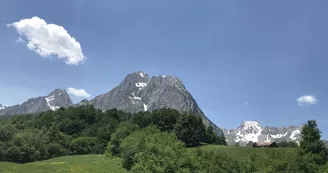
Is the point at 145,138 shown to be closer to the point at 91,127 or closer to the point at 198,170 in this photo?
the point at 198,170

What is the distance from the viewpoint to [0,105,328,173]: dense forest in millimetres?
54562

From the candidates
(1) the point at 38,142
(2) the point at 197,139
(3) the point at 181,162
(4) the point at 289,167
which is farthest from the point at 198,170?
(2) the point at 197,139

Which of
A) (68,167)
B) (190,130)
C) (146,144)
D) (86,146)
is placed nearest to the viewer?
(68,167)

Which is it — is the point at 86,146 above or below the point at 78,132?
below

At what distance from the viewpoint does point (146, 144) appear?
61281 mm

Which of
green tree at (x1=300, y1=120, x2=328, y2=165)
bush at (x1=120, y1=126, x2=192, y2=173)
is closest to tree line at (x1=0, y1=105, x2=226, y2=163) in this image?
bush at (x1=120, y1=126, x2=192, y2=173)

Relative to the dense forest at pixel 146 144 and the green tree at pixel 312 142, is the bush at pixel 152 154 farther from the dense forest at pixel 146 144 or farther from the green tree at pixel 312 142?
the green tree at pixel 312 142

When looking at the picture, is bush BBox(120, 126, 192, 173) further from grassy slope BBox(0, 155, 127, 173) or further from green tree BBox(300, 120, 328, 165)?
green tree BBox(300, 120, 328, 165)

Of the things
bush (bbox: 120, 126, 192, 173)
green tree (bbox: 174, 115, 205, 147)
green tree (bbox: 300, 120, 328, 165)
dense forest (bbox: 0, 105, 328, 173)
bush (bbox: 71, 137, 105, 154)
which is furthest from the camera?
green tree (bbox: 174, 115, 205, 147)

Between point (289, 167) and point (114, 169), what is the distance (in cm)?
2958

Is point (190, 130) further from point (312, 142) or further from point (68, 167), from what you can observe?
point (68, 167)

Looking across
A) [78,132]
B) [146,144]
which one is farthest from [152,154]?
[78,132]

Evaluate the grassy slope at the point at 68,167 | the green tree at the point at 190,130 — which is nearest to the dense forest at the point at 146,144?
the green tree at the point at 190,130

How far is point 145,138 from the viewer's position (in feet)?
217
